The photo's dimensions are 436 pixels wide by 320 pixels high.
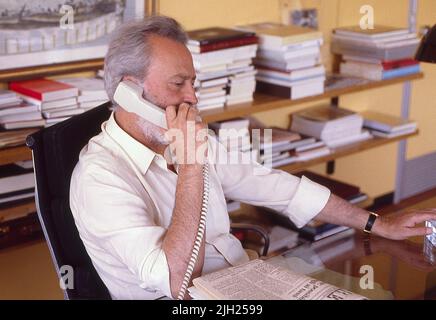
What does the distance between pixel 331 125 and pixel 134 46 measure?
5.56 ft

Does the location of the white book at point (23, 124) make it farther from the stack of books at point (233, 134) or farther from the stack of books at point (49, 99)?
the stack of books at point (233, 134)

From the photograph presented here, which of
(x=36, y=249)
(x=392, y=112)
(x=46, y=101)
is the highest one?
(x=46, y=101)

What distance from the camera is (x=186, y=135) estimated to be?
5.63 feet

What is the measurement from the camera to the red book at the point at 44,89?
229cm

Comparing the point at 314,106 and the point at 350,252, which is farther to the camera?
the point at 314,106

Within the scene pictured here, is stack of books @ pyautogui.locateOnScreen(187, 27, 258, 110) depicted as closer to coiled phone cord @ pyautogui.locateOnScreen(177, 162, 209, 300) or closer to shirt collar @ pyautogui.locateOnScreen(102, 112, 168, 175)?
shirt collar @ pyautogui.locateOnScreen(102, 112, 168, 175)

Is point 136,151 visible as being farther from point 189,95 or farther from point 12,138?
point 12,138

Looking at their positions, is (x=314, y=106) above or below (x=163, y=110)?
below

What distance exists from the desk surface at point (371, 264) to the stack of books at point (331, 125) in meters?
1.45

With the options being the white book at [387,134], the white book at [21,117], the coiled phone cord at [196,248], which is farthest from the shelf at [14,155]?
the white book at [387,134]

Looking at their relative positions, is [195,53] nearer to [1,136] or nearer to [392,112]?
[1,136]

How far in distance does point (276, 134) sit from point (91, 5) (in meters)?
1.09
